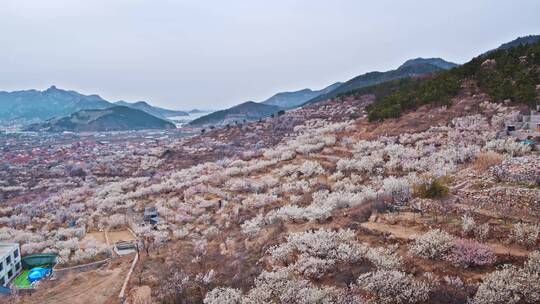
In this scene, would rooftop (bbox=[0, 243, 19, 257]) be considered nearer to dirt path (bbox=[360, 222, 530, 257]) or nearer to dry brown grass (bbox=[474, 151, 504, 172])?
dirt path (bbox=[360, 222, 530, 257])

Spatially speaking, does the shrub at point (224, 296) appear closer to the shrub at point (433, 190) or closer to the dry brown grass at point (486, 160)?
the shrub at point (433, 190)

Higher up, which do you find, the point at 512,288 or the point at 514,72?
the point at 514,72

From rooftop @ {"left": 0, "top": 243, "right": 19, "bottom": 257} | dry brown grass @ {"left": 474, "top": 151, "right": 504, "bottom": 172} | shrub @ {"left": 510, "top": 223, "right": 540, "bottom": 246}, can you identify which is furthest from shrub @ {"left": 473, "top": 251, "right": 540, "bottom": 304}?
rooftop @ {"left": 0, "top": 243, "right": 19, "bottom": 257}

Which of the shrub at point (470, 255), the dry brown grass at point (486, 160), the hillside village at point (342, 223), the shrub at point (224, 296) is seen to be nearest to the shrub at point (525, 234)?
the hillside village at point (342, 223)

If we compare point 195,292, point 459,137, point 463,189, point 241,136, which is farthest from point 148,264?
point 241,136

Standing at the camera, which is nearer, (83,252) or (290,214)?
(290,214)

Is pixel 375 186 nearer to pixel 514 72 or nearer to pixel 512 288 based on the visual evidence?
pixel 512 288
